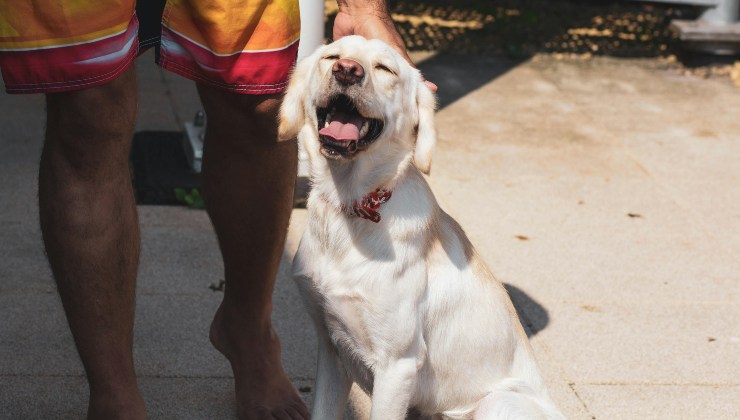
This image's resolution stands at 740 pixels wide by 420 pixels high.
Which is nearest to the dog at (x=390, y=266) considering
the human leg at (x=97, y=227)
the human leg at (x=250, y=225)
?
the human leg at (x=250, y=225)

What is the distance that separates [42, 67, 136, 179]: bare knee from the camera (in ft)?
8.80

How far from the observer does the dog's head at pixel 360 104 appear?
8.51 ft

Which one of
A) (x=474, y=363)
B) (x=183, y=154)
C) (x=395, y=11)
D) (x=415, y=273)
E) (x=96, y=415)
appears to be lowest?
(x=395, y=11)

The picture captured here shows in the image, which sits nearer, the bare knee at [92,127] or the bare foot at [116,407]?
the bare knee at [92,127]

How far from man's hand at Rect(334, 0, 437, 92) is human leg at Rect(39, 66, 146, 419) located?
587 millimetres

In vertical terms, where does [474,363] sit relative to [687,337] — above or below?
above

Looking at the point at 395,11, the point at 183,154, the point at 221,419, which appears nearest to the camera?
the point at 221,419

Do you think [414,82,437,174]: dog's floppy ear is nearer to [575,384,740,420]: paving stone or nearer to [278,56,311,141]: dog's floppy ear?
[278,56,311,141]: dog's floppy ear

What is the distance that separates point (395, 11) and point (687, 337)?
17.6ft

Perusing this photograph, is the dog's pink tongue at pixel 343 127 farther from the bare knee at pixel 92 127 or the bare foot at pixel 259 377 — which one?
the bare foot at pixel 259 377

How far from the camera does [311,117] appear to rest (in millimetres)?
2754

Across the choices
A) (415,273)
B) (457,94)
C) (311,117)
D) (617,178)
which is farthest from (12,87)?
(457,94)

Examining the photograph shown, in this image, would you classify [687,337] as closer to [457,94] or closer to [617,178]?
[617,178]

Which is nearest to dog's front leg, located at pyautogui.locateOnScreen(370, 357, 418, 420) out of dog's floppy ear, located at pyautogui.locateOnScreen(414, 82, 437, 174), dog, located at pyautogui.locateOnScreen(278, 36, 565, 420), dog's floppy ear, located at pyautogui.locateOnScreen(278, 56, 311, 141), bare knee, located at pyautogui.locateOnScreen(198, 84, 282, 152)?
dog, located at pyautogui.locateOnScreen(278, 36, 565, 420)
